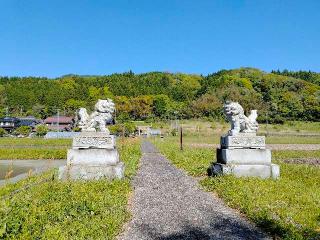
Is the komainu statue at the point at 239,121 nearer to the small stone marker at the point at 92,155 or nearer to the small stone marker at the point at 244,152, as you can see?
the small stone marker at the point at 244,152

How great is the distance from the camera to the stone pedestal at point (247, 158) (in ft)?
39.1

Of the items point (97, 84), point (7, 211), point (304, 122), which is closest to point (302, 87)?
point (304, 122)

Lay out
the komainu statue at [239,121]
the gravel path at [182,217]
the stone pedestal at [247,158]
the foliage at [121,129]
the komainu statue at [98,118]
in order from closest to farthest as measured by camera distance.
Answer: the gravel path at [182,217]
the stone pedestal at [247,158]
the komainu statue at [98,118]
the komainu statue at [239,121]
the foliage at [121,129]

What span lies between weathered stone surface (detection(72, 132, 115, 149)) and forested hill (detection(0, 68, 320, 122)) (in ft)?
273

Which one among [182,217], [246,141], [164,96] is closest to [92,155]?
[246,141]

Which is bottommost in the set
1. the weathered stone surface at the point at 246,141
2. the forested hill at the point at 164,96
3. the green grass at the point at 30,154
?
the green grass at the point at 30,154

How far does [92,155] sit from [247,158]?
5.02 meters

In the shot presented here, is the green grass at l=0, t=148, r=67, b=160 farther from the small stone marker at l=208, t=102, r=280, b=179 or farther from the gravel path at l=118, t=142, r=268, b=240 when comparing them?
Answer: the gravel path at l=118, t=142, r=268, b=240

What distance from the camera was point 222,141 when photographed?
43.1ft

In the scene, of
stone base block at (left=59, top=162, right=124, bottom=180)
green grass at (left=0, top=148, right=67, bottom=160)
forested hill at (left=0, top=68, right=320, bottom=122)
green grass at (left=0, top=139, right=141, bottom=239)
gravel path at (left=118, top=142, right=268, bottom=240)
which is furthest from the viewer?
forested hill at (left=0, top=68, right=320, bottom=122)

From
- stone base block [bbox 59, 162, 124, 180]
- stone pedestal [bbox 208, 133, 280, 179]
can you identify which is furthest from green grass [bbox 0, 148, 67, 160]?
stone pedestal [bbox 208, 133, 280, 179]

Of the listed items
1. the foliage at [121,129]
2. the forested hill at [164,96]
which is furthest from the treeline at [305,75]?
the foliage at [121,129]

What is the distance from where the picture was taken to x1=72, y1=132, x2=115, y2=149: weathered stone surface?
11.9 metres

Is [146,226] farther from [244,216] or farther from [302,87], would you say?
[302,87]
